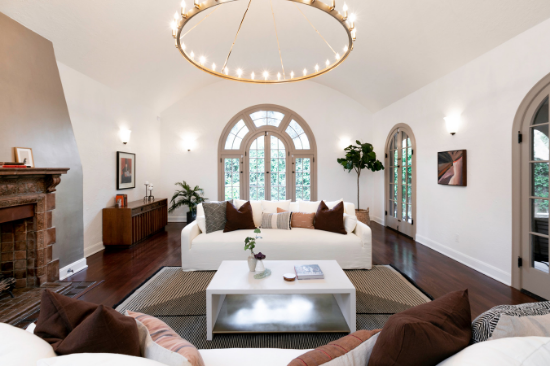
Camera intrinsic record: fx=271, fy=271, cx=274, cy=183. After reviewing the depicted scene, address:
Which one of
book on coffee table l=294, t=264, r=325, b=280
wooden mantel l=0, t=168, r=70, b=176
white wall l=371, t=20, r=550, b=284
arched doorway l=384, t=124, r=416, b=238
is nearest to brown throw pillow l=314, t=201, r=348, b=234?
book on coffee table l=294, t=264, r=325, b=280

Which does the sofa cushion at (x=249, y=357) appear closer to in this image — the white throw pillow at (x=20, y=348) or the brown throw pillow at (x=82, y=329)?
Result: the brown throw pillow at (x=82, y=329)

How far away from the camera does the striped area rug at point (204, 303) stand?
204 cm

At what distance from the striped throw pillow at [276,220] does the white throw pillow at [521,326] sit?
10.0 feet

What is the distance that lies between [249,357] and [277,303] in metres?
1.27

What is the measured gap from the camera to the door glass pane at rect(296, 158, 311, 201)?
22.1ft

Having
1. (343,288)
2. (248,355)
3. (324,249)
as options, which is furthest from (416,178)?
(248,355)

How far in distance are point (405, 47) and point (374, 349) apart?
13.8ft

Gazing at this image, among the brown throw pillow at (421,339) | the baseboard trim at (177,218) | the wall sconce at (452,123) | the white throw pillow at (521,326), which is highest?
the wall sconce at (452,123)

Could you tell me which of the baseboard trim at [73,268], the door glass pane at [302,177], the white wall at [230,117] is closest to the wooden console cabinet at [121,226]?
the baseboard trim at [73,268]

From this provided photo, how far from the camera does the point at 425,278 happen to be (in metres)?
3.22

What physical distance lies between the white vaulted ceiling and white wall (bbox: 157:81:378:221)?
3.12 feet

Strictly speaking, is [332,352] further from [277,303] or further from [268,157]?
[268,157]

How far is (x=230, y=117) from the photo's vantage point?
6621 millimetres

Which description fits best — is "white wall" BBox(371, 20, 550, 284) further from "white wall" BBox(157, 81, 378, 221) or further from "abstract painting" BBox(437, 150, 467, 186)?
"white wall" BBox(157, 81, 378, 221)
